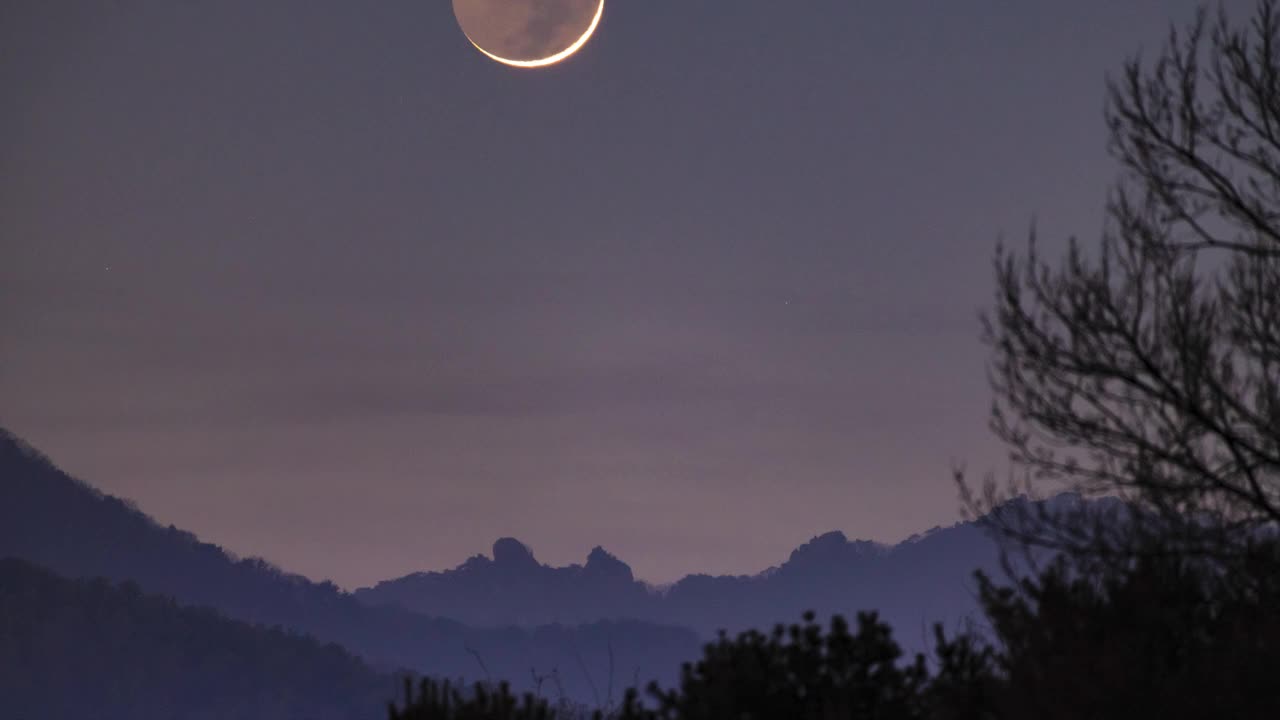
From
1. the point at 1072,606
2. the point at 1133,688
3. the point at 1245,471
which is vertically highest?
the point at 1245,471

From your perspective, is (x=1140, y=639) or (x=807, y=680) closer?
(x=1140, y=639)

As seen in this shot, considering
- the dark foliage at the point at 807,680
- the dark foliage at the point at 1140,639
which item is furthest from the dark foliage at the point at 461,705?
the dark foliage at the point at 1140,639

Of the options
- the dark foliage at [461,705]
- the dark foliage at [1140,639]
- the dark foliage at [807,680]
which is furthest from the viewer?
the dark foliage at [807,680]

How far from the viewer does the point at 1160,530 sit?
31.6 feet

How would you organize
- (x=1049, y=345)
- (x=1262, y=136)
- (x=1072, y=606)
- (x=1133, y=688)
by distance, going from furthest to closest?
(x=1262, y=136), (x=1049, y=345), (x=1072, y=606), (x=1133, y=688)

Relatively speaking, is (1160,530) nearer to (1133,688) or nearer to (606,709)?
(1133,688)

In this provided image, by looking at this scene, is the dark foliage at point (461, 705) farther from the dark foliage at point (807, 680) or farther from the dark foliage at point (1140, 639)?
the dark foliage at point (1140, 639)

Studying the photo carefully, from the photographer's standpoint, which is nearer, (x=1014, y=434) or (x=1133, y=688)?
(x=1133, y=688)

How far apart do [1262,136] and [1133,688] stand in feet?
18.3

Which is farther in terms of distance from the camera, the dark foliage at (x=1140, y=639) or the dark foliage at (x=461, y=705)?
the dark foliage at (x=461, y=705)

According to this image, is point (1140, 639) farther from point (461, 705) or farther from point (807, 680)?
point (461, 705)

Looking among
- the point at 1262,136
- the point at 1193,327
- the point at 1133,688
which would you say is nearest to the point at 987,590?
the point at 1133,688

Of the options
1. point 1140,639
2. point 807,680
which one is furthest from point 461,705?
point 1140,639

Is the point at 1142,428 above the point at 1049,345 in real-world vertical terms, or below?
below
